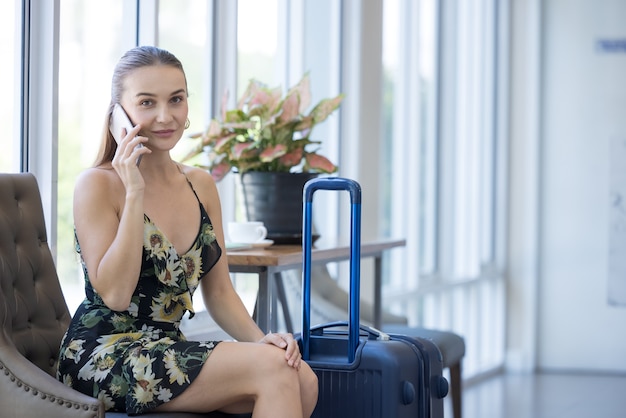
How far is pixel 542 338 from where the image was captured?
20.8 ft

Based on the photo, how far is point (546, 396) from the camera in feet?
17.8

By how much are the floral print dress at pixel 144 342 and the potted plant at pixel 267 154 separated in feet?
2.40

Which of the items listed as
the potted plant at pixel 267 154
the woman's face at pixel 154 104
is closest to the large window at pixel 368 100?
the potted plant at pixel 267 154

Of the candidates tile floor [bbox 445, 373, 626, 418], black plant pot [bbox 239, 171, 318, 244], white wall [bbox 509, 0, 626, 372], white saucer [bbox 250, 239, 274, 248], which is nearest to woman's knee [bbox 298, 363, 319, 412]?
white saucer [bbox 250, 239, 274, 248]

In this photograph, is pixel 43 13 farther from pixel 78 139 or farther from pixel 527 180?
pixel 527 180

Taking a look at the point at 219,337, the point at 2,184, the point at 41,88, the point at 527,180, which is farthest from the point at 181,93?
the point at 527,180

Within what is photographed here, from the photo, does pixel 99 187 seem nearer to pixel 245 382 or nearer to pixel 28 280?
pixel 28 280

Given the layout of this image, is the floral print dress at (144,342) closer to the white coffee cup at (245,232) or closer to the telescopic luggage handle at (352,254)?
the telescopic luggage handle at (352,254)

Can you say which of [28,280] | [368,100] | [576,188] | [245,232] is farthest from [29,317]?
[576,188]

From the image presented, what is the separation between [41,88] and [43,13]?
0.20 m

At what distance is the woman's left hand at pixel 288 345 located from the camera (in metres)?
2.06

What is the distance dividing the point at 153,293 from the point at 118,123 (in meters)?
0.37

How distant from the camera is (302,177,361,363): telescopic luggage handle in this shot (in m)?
2.34

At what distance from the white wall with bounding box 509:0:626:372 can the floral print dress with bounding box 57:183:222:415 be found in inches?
171
